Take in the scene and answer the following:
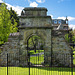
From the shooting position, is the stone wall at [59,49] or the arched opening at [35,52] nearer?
the stone wall at [59,49]

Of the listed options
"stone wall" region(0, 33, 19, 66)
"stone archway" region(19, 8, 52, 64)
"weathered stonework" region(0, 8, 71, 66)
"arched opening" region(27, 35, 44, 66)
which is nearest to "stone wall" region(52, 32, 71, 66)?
"weathered stonework" region(0, 8, 71, 66)

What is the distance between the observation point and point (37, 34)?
37.4 ft

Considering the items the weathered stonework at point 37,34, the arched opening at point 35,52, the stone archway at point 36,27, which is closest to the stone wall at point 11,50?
the weathered stonework at point 37,34

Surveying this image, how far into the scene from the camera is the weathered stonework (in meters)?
11.4

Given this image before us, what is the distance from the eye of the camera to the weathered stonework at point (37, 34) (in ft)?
37.2

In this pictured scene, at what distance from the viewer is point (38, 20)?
37.5ft

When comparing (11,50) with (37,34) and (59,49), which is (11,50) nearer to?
(37,34)

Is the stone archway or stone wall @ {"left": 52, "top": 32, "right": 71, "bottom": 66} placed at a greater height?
the stone archway

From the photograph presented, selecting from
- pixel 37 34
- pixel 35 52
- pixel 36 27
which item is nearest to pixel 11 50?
pixel 37 34

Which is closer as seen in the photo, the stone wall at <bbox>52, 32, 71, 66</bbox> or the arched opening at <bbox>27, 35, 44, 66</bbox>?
the stone wall at <bbox>52, 32, 71, 66</bbox>

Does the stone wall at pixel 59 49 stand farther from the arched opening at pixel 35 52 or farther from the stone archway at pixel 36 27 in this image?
the arched opening at pixel 35 52

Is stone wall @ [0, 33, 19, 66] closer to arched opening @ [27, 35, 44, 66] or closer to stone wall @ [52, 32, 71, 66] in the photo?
arched opening @ [27, 35, 44, 66]

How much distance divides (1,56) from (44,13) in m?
5.63

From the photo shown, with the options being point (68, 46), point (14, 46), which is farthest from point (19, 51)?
point (68, 46)
